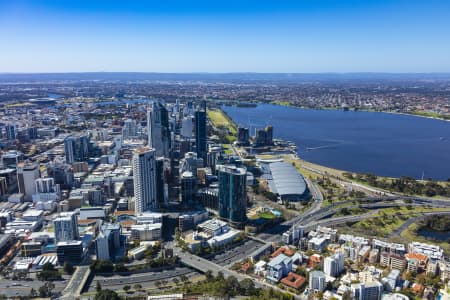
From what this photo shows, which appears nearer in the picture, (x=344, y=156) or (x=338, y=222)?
(x=338, y=222)

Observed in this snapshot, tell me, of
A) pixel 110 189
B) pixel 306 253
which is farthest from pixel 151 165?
pixel 306 253

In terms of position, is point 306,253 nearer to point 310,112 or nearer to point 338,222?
point 338,222

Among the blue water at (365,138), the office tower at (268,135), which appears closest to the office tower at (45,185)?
the office tower at (268,135)

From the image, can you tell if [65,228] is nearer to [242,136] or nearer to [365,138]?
[242,136]

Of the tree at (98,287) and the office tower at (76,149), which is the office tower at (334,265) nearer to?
the tree at (98,287)

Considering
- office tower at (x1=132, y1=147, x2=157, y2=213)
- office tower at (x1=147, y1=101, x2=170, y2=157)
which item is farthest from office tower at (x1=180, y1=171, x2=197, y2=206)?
office tower at (x1=147, y1=101, x2=170, y2=157)

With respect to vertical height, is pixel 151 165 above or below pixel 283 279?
above

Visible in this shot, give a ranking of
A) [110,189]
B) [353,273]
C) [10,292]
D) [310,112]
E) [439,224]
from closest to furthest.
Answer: [10,292], [353,273], [439,224], [110,189], [310,112]
